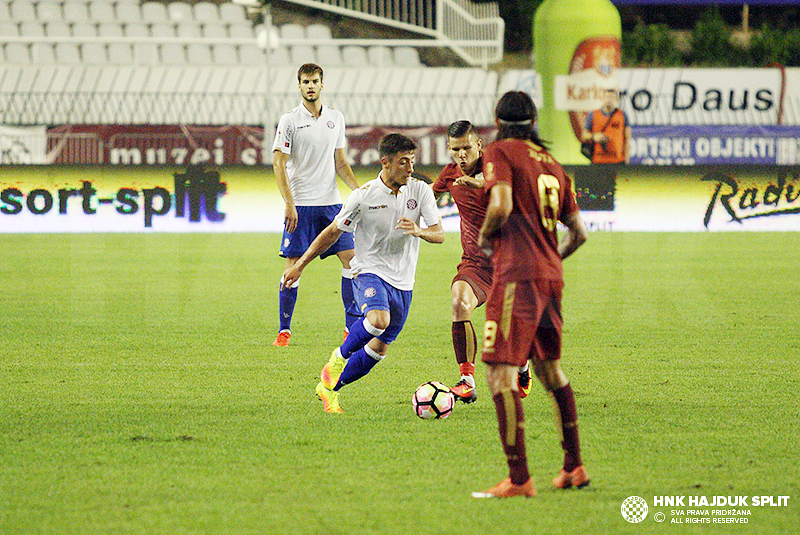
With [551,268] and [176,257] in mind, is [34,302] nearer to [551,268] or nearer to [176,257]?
[176,257]

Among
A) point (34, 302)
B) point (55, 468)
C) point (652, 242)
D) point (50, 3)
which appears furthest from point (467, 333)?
point (50, 3)

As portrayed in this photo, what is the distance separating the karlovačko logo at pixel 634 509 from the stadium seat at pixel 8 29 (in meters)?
25.5

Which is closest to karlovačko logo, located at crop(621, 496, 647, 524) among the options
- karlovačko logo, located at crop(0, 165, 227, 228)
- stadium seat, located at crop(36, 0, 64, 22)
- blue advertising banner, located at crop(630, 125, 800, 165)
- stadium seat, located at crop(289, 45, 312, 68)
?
karlovačko logo, located at crop(0, 165, 227, 228)

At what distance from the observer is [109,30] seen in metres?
27.1

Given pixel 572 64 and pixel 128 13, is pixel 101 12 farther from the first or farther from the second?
pixel 572 64

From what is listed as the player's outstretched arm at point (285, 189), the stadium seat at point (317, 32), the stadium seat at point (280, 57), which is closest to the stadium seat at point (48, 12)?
the stadium seat at point (280, 57)

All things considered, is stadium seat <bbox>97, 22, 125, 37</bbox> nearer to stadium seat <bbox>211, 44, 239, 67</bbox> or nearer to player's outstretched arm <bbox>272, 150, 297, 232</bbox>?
stadium seat <bbox>211, 44, 239, 67</bbox>

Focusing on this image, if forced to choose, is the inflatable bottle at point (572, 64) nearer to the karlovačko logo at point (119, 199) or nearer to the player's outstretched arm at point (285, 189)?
the karlovačko logo at point (119, 199)

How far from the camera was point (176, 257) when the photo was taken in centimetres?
1485

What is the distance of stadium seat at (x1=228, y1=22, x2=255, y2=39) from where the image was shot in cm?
2772

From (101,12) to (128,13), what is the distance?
68 centimetres

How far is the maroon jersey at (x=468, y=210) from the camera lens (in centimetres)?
714

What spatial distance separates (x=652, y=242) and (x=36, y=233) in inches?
393

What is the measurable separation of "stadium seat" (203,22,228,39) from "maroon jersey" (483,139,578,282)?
24077 millimetres
